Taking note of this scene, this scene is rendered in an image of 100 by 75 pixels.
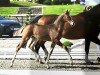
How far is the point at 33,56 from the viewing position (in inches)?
384

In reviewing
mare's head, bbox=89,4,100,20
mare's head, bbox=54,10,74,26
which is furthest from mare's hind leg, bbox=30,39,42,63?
mare's head, bbox=89,4,100,20

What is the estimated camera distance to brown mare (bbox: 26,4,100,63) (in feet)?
31.2

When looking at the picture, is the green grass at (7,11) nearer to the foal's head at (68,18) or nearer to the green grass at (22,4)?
the green grass at (22,4)

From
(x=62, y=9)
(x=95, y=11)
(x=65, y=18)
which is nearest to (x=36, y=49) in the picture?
(x=65, y=18)

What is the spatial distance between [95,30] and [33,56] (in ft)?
3.38

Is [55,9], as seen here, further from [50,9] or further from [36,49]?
[36,49]

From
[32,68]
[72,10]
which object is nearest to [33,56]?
[32,68]

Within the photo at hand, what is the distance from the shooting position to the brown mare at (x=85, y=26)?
9.51 m

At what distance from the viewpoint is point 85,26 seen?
953 centimetres

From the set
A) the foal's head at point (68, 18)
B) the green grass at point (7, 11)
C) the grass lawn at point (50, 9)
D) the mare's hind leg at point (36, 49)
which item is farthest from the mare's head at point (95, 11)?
the green grass at point (7, 11)

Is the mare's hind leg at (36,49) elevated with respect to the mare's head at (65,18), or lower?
lower

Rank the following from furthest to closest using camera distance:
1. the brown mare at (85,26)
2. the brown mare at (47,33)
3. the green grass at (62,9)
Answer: the brown mare at (47,33), the brown mare at (85,26), the green grass at (62,9)

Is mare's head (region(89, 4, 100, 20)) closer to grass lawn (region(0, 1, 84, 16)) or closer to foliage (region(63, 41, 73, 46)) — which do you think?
grass lawn (region(0, 1, 84, 16))

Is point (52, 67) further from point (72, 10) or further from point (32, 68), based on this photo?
point (72, 10)
